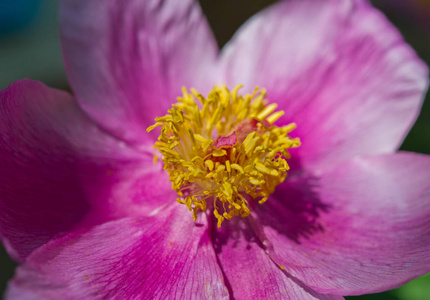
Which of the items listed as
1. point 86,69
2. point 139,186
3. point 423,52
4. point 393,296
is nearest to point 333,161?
point 393,296

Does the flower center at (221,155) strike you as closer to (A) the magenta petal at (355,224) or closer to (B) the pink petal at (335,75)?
(A) the magenta petal at (355,224)

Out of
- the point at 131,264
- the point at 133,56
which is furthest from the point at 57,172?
the point at 133,56

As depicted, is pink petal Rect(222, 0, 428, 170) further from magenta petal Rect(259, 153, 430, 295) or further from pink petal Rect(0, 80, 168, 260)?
pink petal Rect(0, 80, 168, 260)

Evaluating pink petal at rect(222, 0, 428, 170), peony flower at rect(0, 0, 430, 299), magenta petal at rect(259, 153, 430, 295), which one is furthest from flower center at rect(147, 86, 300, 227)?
pink petal at rect(222, 0, 428, 170)

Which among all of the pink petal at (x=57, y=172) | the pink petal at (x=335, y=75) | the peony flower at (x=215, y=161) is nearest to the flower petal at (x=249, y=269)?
the peony flower at (x=215, y=161)

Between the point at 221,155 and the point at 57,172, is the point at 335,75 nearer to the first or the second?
the point at 221,155

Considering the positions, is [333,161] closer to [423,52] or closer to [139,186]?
[139,186]
